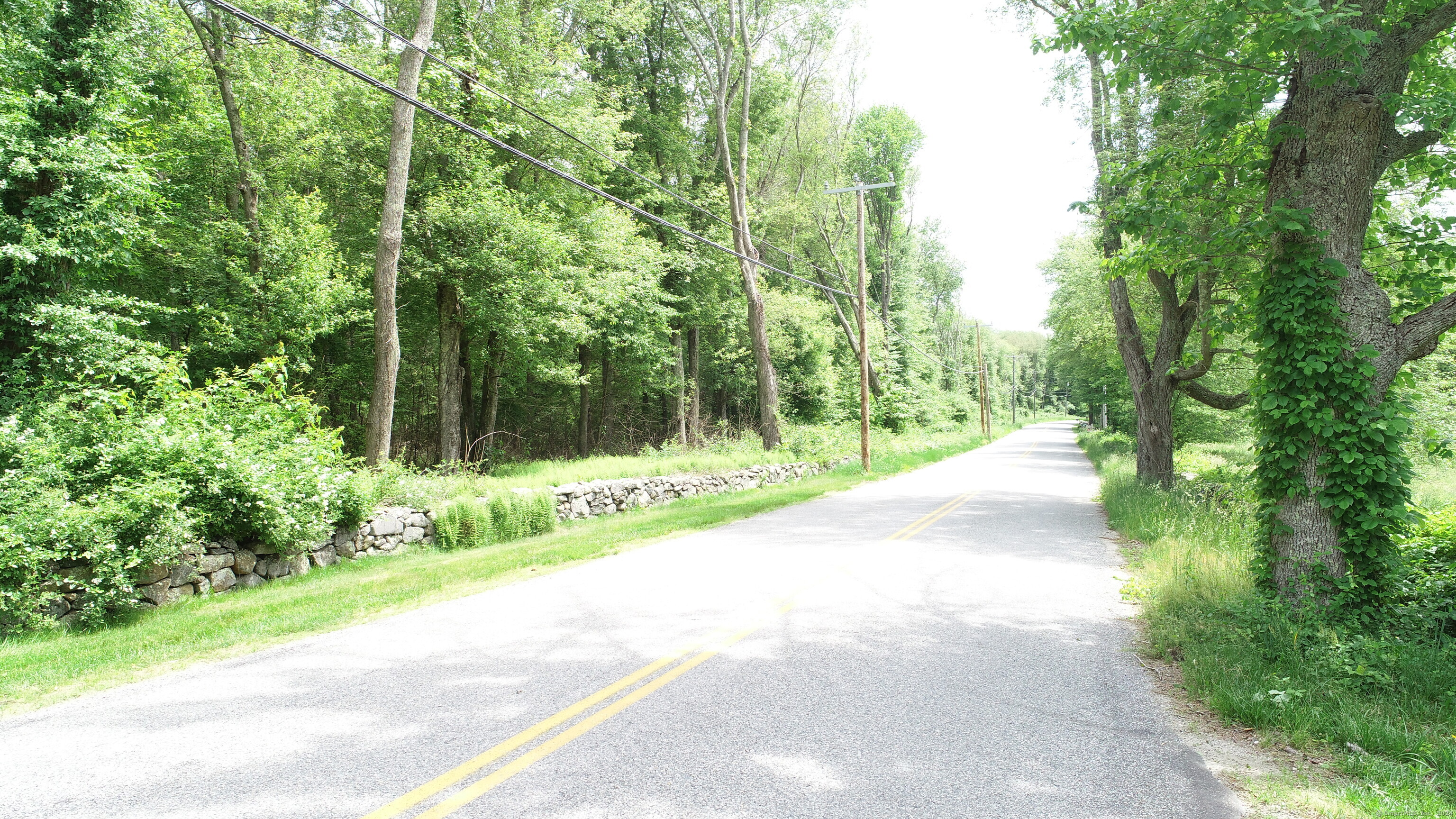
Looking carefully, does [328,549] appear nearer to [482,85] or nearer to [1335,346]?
[1335,346]

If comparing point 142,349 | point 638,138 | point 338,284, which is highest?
point 638,138

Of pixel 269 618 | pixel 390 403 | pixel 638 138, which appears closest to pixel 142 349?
pixel 390 403

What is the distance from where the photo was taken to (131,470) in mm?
7352

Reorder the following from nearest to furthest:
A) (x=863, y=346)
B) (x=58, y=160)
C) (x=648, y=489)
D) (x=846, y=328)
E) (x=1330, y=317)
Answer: (x=1330, y=317) < (x=58, y=160) < (x=648, y=489) < (x=863, y=346) < (x=846, y=328)

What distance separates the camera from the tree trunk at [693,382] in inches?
1122

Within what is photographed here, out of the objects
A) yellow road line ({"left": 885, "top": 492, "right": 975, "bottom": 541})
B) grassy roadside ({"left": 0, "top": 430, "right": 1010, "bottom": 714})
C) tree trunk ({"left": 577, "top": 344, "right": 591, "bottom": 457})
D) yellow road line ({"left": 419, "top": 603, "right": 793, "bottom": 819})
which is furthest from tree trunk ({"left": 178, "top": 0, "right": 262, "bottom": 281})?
yellow road line ({"left": 419, "top": 603, "right": 793, "bottom": 819})

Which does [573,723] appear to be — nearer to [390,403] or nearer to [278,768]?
[278,768]

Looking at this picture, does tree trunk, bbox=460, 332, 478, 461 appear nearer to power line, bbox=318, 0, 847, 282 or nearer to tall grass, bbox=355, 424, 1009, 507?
tall grass, bbox=355, 424, 1009, 507

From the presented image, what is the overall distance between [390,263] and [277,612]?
768 centimetres

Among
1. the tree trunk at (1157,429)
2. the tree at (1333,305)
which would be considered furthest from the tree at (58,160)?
the tree trunk at (1157,429)

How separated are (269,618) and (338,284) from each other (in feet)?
42.5

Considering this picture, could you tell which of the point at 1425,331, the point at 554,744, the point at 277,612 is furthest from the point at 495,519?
the point at 1425,331

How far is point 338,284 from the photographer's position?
56.6 feet

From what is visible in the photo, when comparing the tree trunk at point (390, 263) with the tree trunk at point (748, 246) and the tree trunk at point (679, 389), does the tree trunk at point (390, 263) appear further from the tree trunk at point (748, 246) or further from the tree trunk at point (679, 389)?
the tree trunk at point (679, 389)
